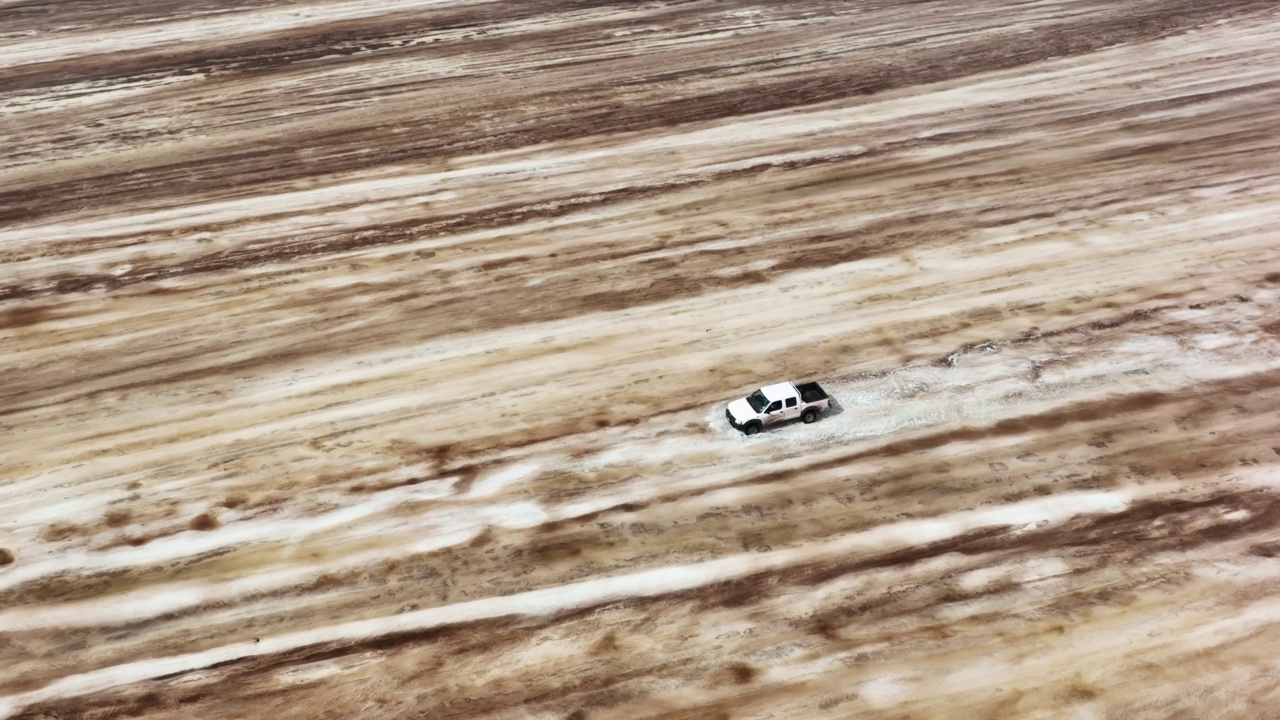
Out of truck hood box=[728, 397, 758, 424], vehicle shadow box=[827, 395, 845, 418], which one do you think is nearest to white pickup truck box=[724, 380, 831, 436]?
truck hood box=[728, 397, 758, 424]

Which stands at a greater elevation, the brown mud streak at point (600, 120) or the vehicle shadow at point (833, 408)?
the brown mud streak at point (600, 120)

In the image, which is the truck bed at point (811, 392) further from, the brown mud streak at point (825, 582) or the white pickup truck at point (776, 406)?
the brown mud streak at point (825, 582)

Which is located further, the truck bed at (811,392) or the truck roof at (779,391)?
the truck bed at (811,392)

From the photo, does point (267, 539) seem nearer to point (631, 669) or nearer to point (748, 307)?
point (631, 669)

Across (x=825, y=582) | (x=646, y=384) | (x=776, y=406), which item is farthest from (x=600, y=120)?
(x=825, y=582)

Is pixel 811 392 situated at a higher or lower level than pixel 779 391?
lower

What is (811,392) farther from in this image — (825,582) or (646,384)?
(825,582)

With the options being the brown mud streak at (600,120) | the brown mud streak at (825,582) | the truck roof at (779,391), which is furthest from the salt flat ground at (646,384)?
the truck roof at (779,391)

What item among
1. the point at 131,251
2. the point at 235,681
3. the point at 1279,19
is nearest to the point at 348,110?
the point at 131,251
